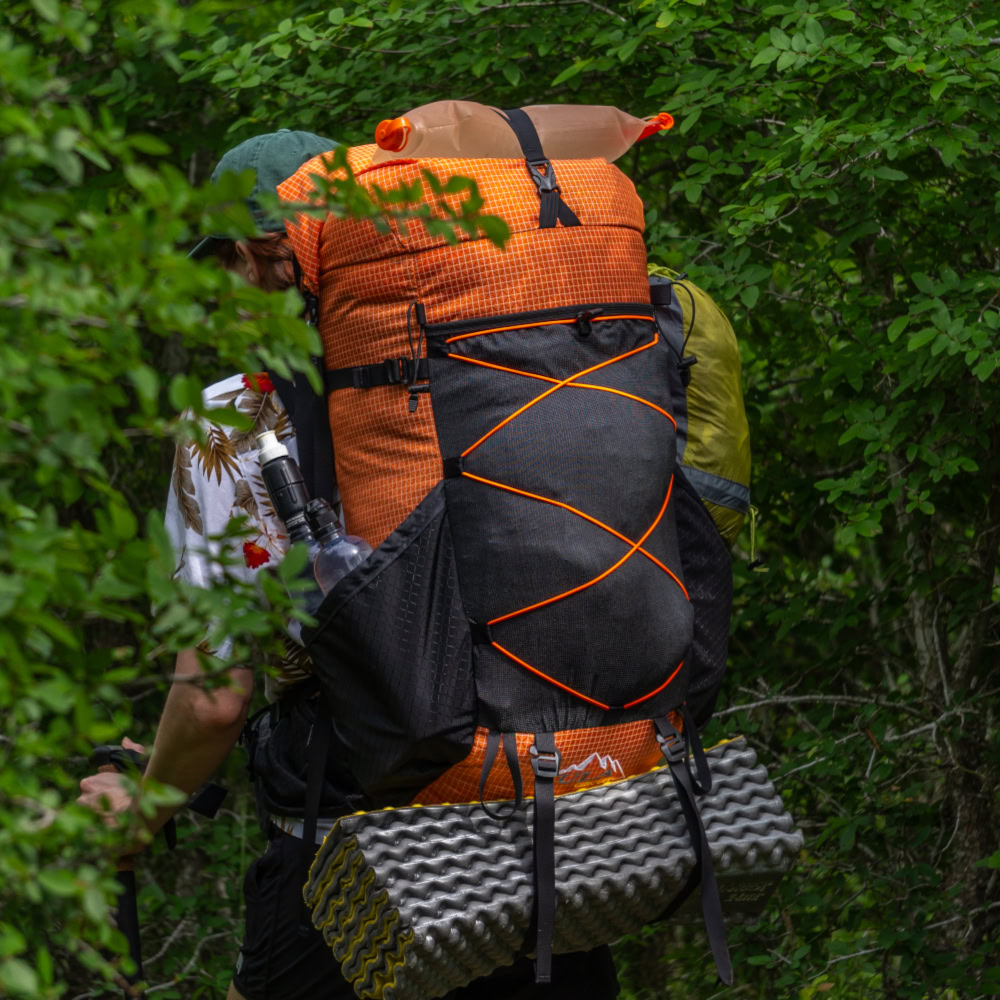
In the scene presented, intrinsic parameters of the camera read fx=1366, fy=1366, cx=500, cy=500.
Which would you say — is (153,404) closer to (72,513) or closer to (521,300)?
(521,300)

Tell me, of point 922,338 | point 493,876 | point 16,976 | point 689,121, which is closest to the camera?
point 16,976

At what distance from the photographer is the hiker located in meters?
2.04

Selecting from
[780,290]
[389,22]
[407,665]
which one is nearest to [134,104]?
[389,22]

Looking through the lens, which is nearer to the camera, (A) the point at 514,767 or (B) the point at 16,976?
(B) the point at 16,976

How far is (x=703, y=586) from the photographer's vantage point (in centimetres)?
223

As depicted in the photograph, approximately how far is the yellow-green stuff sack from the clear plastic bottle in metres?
0.25

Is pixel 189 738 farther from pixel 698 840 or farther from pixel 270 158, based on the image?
pixel 270 158

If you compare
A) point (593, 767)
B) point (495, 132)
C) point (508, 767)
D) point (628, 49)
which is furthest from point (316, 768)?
point (628, 49)

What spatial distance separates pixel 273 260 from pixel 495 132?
1.29ft

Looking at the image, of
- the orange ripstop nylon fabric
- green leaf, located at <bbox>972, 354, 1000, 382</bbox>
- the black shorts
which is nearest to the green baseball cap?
the orange ripstop nylon fabric

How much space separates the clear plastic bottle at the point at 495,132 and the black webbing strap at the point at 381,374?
0.31 meters

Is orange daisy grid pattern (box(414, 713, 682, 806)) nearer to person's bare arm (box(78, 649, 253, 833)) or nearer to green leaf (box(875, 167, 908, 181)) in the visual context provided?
person's bare arm (box(78, 649, 253, 833))

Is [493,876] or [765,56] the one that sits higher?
[765,56]

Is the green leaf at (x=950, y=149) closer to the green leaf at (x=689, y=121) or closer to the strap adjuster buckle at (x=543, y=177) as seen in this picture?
the green leaf at (x=689, y=121)
